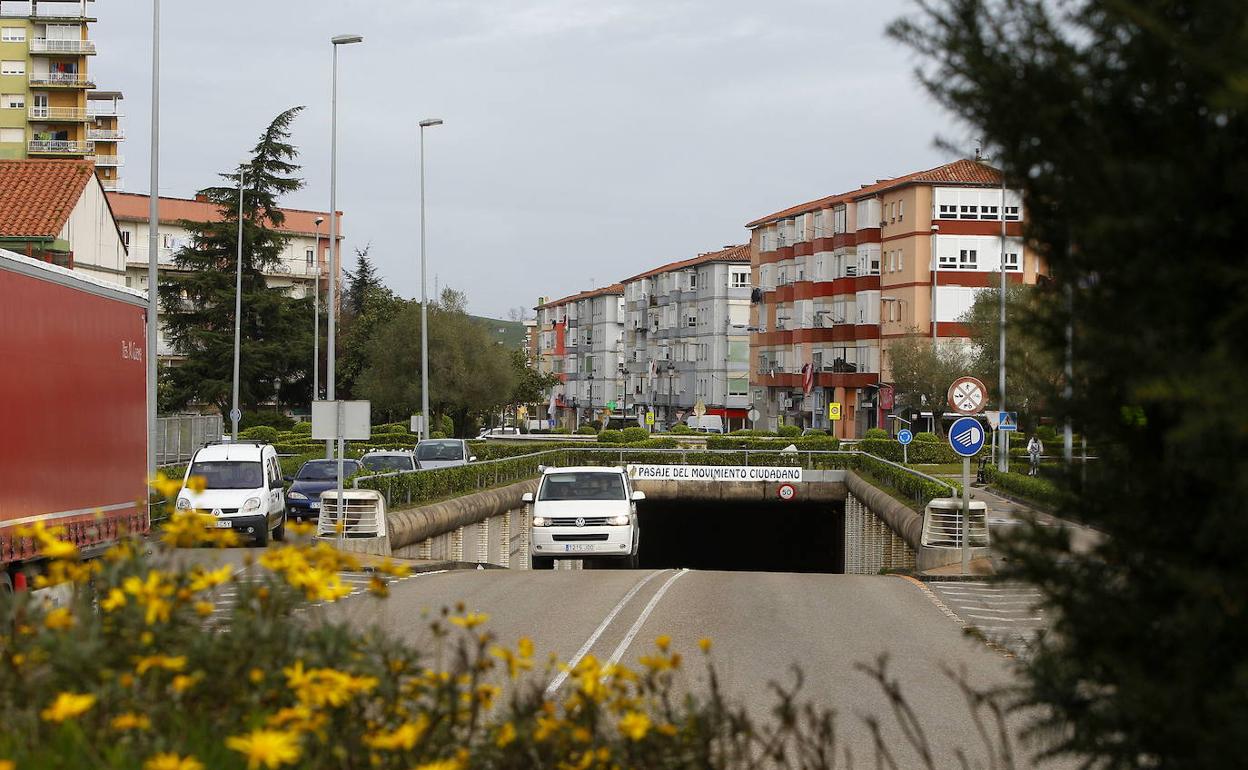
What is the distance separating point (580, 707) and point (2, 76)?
101551 mm

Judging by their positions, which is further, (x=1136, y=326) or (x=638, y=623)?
(x=638, y=623)

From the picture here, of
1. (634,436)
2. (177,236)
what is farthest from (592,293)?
(634,436)

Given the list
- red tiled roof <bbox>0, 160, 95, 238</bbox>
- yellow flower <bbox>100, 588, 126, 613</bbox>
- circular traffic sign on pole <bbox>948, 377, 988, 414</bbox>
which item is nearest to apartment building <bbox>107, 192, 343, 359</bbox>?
red tiled roof <bbox>0, 160, 95, 238</bbox>

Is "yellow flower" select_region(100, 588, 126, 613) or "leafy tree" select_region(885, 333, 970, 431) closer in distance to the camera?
"yellow flower" select_region(100, 588, 126, 613)

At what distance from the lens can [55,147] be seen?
9581 centimetres

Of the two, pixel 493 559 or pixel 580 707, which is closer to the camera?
pixel 580 707

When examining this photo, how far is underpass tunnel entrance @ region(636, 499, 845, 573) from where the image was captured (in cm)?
5434

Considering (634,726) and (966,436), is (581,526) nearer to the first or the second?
(966,436)

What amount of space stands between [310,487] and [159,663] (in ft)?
103

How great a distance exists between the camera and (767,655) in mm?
13969

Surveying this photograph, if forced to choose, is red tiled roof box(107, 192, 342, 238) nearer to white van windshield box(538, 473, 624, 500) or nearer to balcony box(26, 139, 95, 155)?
balcony box(26, 139, 95, 155)

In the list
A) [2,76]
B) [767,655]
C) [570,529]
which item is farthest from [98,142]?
[767,655]

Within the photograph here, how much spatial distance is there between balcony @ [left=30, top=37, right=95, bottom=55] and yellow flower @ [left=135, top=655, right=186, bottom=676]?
9964 cm

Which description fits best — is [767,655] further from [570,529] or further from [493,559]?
[493,559]
